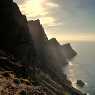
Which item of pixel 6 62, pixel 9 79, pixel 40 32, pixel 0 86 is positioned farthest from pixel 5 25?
pixel 40 32

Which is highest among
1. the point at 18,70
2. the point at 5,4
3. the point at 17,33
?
the point at 5,4

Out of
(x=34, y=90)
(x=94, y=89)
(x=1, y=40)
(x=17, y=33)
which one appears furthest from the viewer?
(x=94, y=89)

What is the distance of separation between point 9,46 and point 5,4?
1909 centimetres

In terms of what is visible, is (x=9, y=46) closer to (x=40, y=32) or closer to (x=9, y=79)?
(x=9, y=79)

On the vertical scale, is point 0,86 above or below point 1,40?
below

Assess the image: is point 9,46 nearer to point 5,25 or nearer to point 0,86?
point 5,25

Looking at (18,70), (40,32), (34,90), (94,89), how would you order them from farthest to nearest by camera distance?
(40,32) < (94,89) < (18,70) < (34,90)

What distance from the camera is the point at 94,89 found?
473 feet

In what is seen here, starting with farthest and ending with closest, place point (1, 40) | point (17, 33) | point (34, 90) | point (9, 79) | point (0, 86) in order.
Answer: point (17, 33) < point (1, 40) < point (9, 79) < point (34, 90) < point (0, 86)

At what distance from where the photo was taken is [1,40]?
340ft

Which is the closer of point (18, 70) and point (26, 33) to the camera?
point (18, 70)

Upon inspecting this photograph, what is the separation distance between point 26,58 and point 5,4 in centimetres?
2583

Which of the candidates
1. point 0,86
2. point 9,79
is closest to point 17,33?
point 9,79

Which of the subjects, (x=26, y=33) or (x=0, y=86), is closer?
(x=0, y=86)
